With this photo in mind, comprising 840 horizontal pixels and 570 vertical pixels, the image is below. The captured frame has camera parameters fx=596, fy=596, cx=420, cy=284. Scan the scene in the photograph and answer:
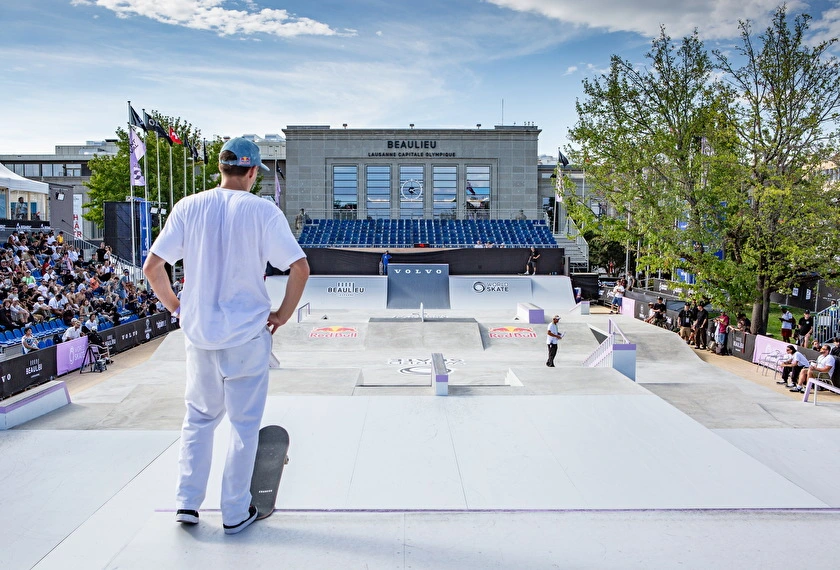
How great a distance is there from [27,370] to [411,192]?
3875cm

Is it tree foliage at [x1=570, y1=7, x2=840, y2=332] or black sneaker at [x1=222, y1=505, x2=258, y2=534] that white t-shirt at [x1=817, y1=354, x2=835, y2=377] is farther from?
black sneaker at [x1=222, y1=505, x2=258, y2=534]

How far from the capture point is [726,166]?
21500 mm

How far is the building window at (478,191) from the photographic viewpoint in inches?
2018

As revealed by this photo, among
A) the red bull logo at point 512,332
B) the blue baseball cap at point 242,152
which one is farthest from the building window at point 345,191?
the blue baseball cap at point 242,152

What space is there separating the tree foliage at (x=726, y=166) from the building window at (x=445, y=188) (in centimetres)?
2602

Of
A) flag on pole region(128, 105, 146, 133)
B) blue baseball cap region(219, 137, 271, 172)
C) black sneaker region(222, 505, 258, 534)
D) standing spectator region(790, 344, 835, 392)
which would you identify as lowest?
standing spectator region(790, 344, 835, 392)

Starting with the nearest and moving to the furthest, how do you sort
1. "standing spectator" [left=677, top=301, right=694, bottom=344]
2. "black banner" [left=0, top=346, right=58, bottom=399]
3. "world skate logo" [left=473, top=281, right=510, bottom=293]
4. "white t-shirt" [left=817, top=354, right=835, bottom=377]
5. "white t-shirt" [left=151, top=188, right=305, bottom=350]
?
"white t-shirt" [left=151, top=188, right=305, bottom=350] < "black banner" [left=0, top=346, right=58, bottom=399] < "white t-shirt" [left=817, top=354, right=835, bottom=377] < "standing spectator" [left=677, top=301, right=694, bottom=344] < "world skate logo" [left=473, top=281, right=510, bottom=293]

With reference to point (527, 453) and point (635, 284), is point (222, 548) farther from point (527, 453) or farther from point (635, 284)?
point (635, 284)

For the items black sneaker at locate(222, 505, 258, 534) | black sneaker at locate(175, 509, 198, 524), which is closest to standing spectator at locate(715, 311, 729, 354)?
black sneaker at locate(222, 505, 258, 534)

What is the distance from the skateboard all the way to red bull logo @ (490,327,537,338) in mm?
17162

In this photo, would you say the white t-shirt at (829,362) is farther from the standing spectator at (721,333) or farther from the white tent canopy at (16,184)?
the white tent canopy at (16,184)

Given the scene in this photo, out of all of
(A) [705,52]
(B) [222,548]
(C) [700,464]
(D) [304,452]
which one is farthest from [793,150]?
(B) [222,548]

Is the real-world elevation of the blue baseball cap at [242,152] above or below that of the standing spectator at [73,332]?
above

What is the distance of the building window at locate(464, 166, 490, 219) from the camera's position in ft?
168
